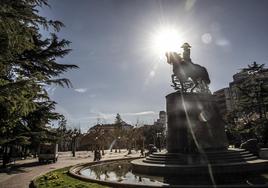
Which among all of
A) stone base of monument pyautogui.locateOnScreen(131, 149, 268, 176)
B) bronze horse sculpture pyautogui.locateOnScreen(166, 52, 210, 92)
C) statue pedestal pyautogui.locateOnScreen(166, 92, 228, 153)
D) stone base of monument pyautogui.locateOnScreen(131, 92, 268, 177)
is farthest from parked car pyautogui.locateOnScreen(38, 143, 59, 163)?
bronze horse sculpture pyautogui.locateOnScreen(166, 52, 210, 92)

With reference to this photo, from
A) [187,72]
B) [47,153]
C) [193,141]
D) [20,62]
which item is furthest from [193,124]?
[47,153]

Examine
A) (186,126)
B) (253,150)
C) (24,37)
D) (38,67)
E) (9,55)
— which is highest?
(38,67)

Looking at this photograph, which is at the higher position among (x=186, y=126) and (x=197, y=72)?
(x=197, y=72)

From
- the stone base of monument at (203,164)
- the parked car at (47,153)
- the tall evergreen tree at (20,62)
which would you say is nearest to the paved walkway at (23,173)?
the parked car at (47,153)

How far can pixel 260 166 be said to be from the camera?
42.0 ft

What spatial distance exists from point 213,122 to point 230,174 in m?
5.41

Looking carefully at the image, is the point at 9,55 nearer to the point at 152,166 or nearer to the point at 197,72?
the point at 152,166

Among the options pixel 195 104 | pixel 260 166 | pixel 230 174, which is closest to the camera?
pixel 230 174

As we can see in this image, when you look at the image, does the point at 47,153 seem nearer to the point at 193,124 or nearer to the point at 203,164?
the point at 193,124

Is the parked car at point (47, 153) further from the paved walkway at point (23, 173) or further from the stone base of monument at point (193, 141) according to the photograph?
the stone base of monument at point (193, 141)

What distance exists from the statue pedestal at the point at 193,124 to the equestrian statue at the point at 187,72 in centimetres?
79

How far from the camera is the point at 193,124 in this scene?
16.2 m

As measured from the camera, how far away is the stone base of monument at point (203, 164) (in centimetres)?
1209

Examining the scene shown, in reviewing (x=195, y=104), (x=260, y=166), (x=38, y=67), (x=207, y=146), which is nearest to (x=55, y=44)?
(x=38, y=67)
